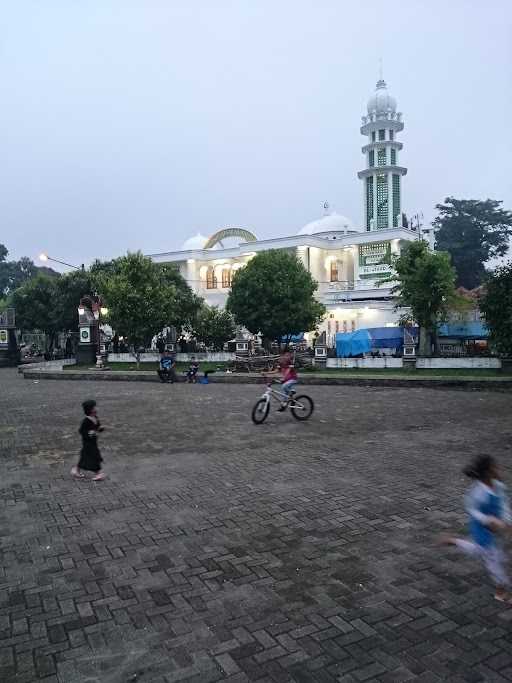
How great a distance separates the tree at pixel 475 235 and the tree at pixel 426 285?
120 ft

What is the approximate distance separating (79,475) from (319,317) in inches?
1167

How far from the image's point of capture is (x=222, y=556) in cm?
501

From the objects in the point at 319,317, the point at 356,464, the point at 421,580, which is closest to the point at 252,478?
the point at 356,464

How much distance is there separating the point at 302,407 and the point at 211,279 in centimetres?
4673

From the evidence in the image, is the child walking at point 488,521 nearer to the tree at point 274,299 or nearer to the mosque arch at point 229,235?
the tree at point 274,299

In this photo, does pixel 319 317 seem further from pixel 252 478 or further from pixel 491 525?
pixel 491 525

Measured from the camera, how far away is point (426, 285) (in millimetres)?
27562

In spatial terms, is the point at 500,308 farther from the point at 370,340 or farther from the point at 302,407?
the point at 302,407

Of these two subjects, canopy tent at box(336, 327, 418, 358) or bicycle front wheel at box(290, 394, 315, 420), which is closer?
bicycle front wheel at box(290, 394, 315, 420)

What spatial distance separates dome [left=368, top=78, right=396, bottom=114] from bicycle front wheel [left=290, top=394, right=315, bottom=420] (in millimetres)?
52476

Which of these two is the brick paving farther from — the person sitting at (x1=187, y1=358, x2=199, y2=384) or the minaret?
the minaret

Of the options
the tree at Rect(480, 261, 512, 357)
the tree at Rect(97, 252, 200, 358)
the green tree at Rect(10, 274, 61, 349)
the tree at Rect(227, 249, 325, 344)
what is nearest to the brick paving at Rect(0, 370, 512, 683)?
the tree at Rect(480, 261, 512, 357)

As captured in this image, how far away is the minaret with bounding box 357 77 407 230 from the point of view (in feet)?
177

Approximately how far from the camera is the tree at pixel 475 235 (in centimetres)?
6309
